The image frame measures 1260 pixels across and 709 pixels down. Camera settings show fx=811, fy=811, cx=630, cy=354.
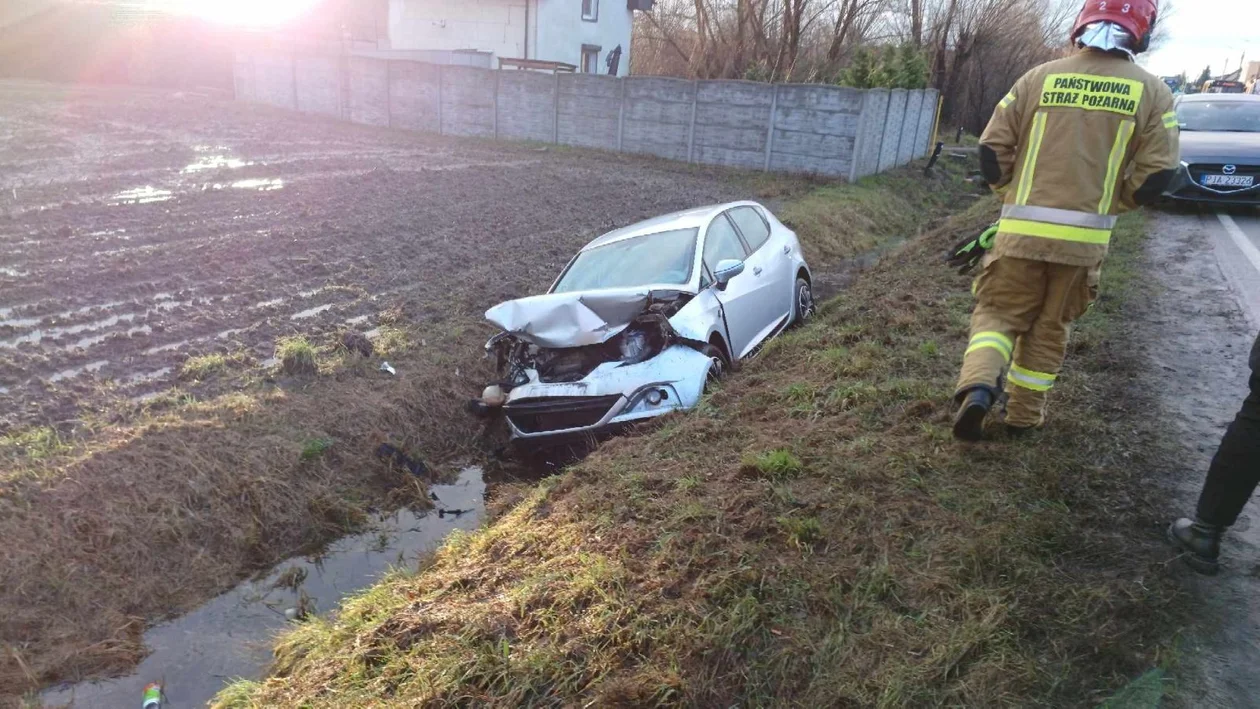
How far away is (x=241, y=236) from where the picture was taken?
10.5m

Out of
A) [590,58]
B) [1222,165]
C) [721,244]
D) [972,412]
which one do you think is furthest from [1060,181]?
[590,58]

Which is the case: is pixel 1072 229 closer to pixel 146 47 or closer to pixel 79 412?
→ pixel 79 412

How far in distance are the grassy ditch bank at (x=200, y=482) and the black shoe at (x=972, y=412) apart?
3629 millimetres

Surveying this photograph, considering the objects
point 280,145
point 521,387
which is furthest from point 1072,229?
point 280,145

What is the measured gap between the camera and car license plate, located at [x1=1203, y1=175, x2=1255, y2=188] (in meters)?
10.3

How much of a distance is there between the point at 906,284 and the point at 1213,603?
563 centimetres

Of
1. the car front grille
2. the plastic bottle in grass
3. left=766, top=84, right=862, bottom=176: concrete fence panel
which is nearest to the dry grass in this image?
the plastic bottle in grass

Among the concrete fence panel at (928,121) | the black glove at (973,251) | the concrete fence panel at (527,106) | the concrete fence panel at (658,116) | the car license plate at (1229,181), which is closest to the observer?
the black glove at (973,251)

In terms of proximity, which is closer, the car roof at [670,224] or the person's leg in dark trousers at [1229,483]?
the person's leg in dark trousers at [1229,483]

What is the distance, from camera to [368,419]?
6066 mm

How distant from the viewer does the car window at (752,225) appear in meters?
7.54

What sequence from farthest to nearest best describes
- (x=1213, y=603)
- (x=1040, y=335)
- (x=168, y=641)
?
1. (x=168, y=641)
2. (x=1040, y=335)
3. (x=1213, y=603)

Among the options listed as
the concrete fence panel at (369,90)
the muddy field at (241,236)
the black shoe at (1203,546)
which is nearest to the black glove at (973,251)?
the black shoe at (1203,546)

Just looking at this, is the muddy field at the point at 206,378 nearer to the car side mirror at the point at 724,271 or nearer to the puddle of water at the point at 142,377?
the puddle of water at the point at 142,377
